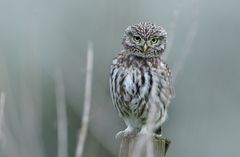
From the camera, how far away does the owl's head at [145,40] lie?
22.2 ft

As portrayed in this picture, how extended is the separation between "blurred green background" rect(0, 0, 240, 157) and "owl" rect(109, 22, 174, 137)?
0.15m

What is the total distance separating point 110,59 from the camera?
838cm

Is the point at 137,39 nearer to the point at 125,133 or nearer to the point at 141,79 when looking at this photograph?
the point at 141,79

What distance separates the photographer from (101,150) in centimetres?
805

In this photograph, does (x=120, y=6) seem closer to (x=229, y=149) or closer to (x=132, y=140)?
(x=229, y=149)

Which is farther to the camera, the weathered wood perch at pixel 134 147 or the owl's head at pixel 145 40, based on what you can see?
the owl's head at pixel 145 40

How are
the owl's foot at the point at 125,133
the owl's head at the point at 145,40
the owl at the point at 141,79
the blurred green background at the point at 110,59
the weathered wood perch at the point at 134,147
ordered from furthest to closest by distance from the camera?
the blurred green background at the point at 110,59 → the owl's head at the point at 145,40 → the owl at the point at 141,79 → the owl's foot at the point at 125,133 → the weathered wood perch at the point at 134,147

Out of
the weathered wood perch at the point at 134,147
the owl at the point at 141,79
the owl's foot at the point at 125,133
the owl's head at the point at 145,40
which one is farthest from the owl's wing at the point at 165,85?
the weathered wood perch at the point at 134,147

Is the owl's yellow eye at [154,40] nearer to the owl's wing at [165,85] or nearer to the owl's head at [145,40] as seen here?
the owl's head at [145,40]

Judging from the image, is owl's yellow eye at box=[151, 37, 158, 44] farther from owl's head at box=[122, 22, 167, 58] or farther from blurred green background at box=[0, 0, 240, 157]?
blurred green background at box=[0, 0, 240, 157]

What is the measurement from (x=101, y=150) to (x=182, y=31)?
214 centimetres

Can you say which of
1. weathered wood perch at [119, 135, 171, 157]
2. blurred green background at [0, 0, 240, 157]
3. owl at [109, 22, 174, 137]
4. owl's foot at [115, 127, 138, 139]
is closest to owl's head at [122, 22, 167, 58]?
owl at [109, 22, 174, 137]

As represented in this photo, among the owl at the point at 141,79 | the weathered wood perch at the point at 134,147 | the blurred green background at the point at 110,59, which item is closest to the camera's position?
the weathered wood perch at the point at 134,147

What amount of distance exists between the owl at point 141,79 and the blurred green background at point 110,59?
15 cm
